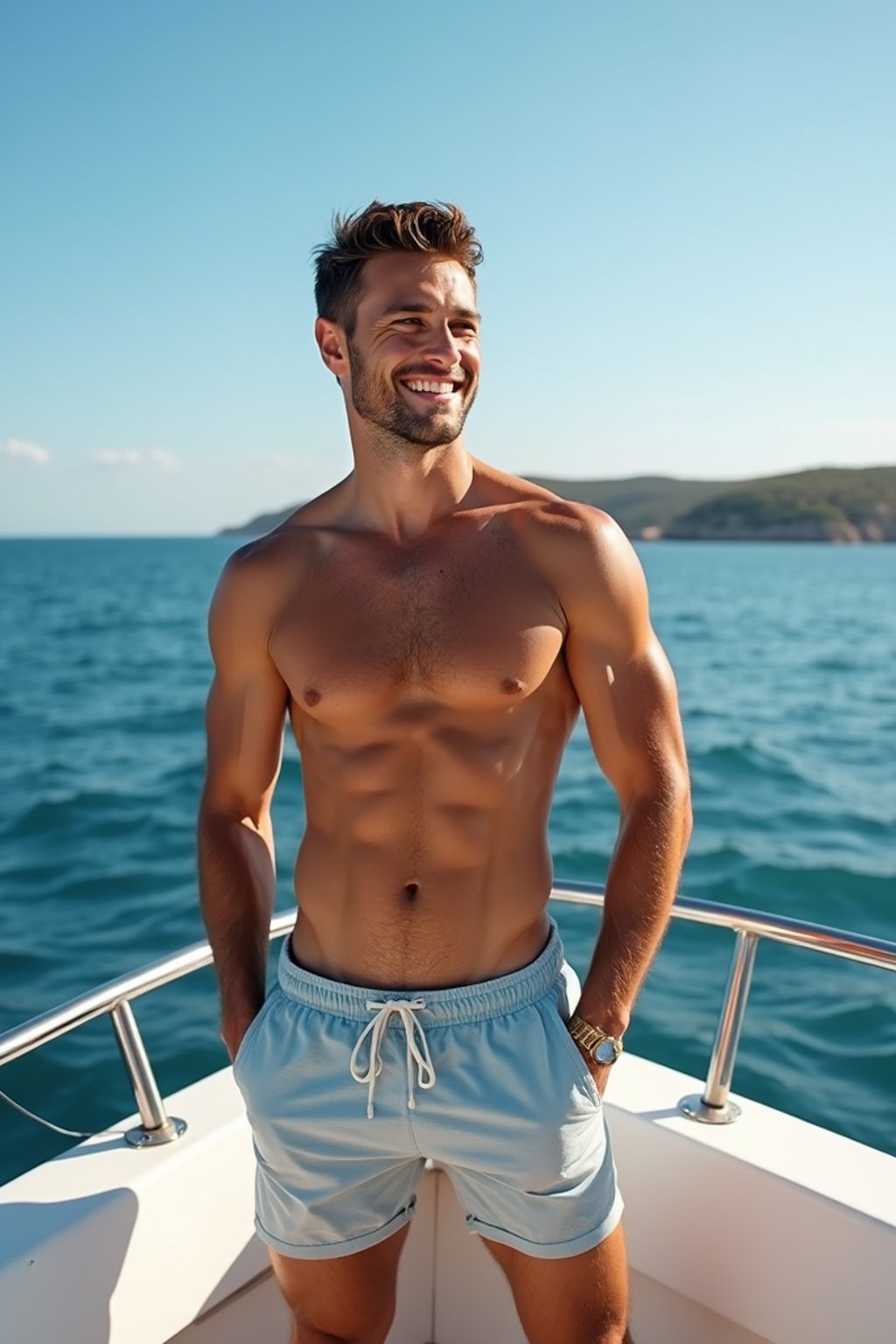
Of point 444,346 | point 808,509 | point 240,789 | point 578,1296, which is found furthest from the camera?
point 808,509

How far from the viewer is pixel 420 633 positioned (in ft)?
5.90

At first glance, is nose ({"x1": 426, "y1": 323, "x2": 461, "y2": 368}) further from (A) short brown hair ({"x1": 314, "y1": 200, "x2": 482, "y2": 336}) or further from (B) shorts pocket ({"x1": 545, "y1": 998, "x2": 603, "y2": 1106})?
(B) shorts pocket ({"x1": 545, "y1": 998, "x2": 603, "y2": 1106})

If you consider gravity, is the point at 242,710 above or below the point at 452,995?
above

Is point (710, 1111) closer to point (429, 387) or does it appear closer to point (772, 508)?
point (429, 387)

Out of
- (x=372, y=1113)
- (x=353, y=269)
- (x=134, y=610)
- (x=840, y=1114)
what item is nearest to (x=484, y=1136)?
(x=372, y=1113)

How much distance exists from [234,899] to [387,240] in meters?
1.06

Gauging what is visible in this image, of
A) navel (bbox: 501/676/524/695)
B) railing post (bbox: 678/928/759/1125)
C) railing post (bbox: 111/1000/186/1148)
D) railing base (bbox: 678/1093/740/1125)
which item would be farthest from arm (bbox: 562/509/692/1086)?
railing post (bbox: 111/1000/186/1148)

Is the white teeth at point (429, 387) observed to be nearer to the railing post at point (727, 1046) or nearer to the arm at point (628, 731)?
the arm at point (628, 731)

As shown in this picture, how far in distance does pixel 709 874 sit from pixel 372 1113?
6.68 meters

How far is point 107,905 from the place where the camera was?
7.69m

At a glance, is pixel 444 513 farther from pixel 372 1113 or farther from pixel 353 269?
pixel 372 1113

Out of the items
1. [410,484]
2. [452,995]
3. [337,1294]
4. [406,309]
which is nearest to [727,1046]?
[452,995]

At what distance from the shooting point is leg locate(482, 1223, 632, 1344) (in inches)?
66.1

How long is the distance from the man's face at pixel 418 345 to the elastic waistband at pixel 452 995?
80 centimetres
